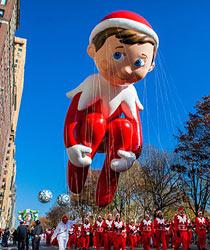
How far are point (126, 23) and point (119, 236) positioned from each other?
8.75 meters

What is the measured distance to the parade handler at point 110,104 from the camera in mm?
8617

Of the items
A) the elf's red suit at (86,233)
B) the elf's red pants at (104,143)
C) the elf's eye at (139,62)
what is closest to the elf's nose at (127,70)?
the elf's eye at (139,62)

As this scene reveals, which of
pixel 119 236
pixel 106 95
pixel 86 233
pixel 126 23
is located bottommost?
pixel 119 236

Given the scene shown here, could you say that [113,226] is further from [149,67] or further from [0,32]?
[0,32]

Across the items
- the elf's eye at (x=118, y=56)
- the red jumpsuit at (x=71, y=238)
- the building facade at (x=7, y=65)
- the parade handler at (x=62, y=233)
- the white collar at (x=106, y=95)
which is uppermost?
the building facade at (x=7, y=65)

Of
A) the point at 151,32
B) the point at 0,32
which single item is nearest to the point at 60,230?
the point at 151,32

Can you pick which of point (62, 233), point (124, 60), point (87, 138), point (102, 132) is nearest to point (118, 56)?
point (124, 60)

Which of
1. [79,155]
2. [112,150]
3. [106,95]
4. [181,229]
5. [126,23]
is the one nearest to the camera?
[79,155]

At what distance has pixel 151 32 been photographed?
884 cm

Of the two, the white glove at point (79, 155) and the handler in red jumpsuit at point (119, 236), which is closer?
the white glove at point (79, 155)

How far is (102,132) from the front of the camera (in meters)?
8.94

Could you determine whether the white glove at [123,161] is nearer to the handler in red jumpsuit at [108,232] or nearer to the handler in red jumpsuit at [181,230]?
the handler in red jumpsuit at [181,230]

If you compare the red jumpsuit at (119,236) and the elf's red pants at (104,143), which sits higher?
the elf's red pants at (104,143)

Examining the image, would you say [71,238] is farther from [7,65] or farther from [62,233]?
[7,65]
